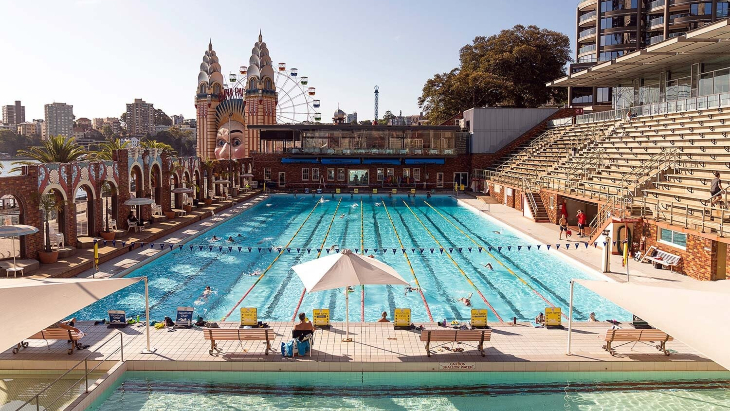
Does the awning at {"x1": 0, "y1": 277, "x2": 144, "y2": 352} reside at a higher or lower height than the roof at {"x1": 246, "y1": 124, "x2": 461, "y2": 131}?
lower

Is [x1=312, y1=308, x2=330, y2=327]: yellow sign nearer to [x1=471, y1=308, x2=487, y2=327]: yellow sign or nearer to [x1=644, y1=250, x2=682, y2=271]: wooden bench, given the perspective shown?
[x1=471, y1=308, x2=487, y2=327]: yellow sign

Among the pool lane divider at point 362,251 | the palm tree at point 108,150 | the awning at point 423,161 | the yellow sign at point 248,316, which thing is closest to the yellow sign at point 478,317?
the pool lane divider at point 362,251

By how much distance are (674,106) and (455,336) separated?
2581cm

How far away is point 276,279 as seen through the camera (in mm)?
19406

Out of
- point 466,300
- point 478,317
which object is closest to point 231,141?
point 466,300

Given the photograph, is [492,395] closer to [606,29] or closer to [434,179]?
[434,179]

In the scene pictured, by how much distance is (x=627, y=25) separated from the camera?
6094cm

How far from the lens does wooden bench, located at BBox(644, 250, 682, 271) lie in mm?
18359

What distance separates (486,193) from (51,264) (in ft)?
112

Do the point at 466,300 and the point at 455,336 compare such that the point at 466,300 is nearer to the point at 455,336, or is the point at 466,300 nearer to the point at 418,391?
the point at 455,336

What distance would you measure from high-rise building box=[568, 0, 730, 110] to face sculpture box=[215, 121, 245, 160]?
39.3 m

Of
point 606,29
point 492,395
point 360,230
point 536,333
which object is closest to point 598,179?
point 360,230

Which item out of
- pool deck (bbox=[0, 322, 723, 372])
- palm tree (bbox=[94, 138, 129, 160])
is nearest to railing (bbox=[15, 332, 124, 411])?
pool deck (bbox=[0, 322, 723, 372])

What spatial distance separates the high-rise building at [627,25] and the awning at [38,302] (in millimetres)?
54403
